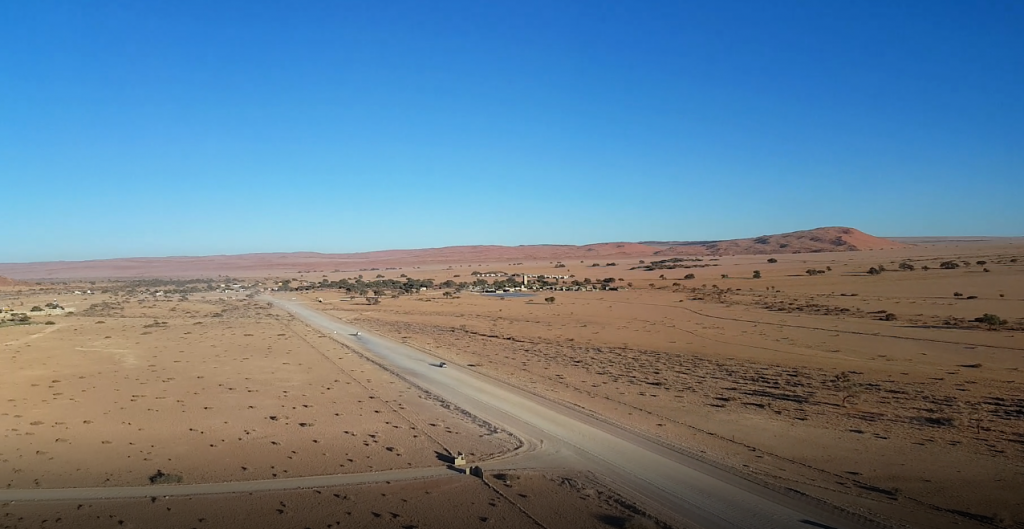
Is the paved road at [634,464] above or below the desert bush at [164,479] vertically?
below

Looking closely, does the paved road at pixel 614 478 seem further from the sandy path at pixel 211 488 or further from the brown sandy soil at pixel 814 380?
the brown sandy soil at pixel 814 380

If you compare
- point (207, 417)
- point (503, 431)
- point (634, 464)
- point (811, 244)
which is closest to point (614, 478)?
point (634, 464)

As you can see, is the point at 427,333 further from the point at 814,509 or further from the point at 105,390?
the point at 814,509

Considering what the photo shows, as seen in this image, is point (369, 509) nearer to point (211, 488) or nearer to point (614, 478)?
point (211, 488)

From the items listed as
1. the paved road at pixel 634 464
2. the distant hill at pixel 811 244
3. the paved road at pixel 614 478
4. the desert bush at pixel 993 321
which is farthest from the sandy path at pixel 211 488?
the distant hill at pixel 811 244

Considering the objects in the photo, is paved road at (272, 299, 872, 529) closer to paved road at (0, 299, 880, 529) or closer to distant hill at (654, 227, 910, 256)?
paved road at (0, 299, 880, 529)

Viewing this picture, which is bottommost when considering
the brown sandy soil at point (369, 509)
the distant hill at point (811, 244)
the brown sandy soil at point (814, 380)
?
the brown sandy soil at point (814, 380)
